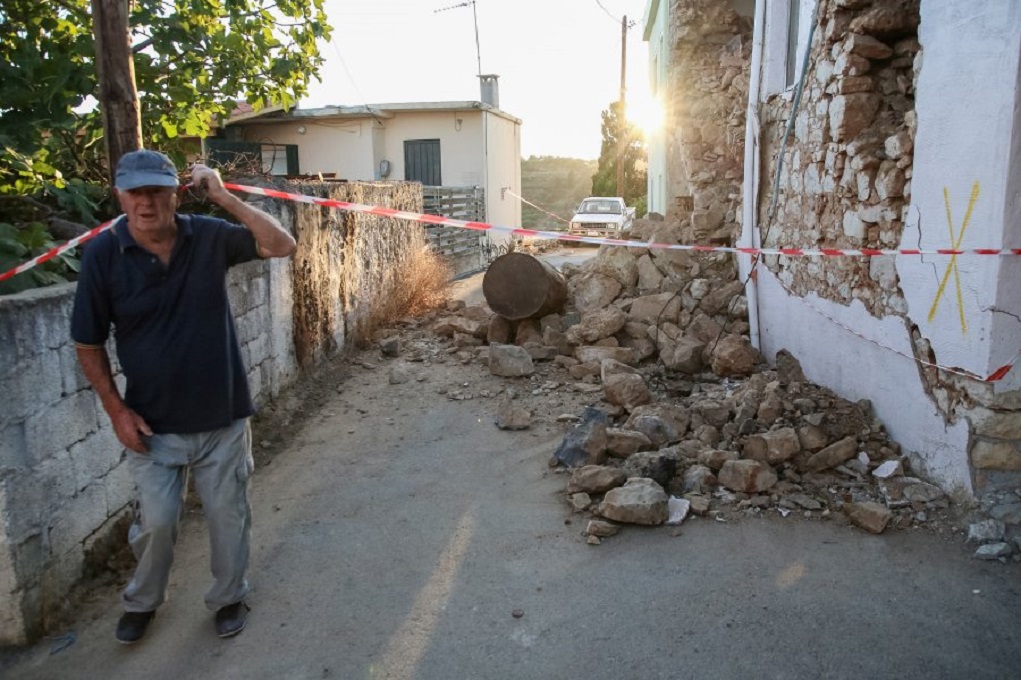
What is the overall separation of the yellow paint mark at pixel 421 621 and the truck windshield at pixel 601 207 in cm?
2111

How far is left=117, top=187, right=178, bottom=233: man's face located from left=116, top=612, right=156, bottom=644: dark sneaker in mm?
1611

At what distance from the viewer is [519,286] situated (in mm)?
8383

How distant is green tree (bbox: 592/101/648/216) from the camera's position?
123ft

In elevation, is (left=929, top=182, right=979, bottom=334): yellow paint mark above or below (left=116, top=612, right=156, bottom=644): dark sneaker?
above

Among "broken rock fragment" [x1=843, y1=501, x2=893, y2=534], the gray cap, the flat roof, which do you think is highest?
the flat roof

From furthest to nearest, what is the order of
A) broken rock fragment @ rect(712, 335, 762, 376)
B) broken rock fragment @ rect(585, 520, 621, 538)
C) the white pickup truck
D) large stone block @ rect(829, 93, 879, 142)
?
the white pickup truck
broken rock fragment @ rect(712, 335, 762, 376)
large stone block @ rect(829, 93, 879, 142)
broken rock fragment @ rect(585, 520, 621, 538)

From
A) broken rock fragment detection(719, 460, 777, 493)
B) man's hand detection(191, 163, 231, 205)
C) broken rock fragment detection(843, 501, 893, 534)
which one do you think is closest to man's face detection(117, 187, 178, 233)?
man's hand detection(191, 163, 231, 205)

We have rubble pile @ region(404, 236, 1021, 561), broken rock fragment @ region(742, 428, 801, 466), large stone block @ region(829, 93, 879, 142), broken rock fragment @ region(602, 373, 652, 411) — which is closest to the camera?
rubble pile @ region(404, 236, 1021, 561)

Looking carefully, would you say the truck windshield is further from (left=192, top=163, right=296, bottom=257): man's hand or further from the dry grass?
(left=192, top=163, right=296, bottom=257): man's hand

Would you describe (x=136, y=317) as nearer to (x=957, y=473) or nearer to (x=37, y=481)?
(x=37, y=481)

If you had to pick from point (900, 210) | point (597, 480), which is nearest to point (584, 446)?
point (597, 480)

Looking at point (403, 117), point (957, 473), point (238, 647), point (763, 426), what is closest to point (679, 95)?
point (763, 426)

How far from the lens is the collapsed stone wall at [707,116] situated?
29.2 feet

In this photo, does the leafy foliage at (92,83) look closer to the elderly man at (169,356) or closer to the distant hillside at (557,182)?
the elderly man at (169,356)
